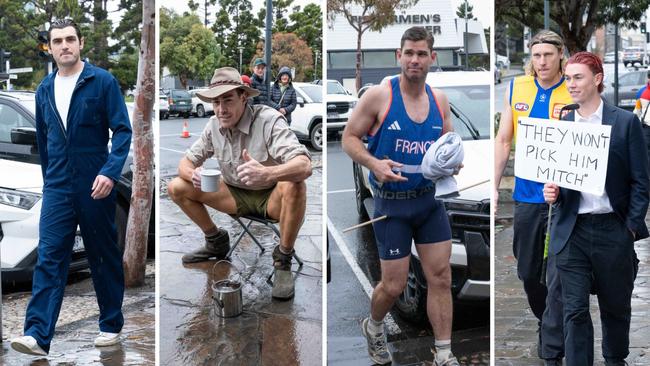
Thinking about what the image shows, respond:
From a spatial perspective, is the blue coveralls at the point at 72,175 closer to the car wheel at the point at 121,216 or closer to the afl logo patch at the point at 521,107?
the afl logo patch at the point at 521,107

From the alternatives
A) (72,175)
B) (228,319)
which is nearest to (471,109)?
(228,319)

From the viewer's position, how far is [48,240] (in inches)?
226

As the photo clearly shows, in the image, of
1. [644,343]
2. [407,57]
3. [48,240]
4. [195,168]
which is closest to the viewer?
[407,57]

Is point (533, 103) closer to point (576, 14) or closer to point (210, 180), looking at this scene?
point (210, 180)

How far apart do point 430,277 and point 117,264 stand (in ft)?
7.00

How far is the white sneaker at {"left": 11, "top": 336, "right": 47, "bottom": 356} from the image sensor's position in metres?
5.57

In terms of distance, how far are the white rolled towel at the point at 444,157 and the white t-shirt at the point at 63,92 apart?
2297 mm

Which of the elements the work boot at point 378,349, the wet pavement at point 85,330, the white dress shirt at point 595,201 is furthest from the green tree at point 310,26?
the wet pavement at point 85,330

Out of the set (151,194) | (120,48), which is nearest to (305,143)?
(151,194)

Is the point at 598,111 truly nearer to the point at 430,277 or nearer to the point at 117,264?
the point at 430,277

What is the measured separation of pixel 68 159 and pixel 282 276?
1.54 metres

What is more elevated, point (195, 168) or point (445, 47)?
point (445, 47)

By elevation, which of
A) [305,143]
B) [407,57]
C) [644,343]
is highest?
[407,57]

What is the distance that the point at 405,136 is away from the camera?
4.53 m
